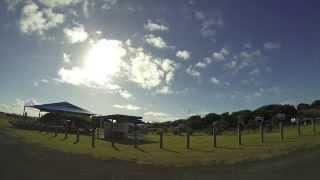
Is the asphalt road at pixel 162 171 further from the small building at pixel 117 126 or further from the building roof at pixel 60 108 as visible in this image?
the building roof at pixel 60 108

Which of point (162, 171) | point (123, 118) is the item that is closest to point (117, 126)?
point (123, 118)

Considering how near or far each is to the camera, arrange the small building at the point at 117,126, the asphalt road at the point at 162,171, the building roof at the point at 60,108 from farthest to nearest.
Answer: the building roof at the point at 60,108 → the small building at the point at 117,126 → the asphalt road at the point at 162,171

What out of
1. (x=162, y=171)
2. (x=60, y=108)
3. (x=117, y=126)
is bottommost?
(x=162, y=171)

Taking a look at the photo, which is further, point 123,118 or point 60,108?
point 60,108

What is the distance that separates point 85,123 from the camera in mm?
79750

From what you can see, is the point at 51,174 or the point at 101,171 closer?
the point at 51,174

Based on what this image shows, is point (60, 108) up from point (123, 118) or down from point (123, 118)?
up

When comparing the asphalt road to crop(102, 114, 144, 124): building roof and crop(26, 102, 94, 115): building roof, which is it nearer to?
crop(102, 114, 144, 124): building roof

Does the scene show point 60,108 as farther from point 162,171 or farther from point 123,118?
point 162,171

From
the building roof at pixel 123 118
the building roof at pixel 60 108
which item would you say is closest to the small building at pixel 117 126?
the building roof at pixel 123 118

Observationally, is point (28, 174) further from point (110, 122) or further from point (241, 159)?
point (110, 122)

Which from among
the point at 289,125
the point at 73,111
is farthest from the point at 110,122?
the point at 73,111

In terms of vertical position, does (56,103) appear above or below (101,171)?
above

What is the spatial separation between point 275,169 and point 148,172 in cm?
438
